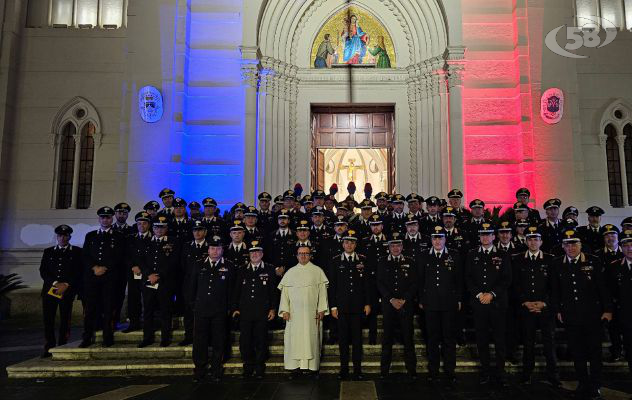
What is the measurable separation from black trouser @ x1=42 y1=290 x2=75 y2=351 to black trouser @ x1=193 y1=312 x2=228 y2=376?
2.88 m

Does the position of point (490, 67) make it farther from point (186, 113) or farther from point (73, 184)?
point (73, 184)

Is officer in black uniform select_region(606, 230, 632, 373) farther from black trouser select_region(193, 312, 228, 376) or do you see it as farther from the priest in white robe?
black trouser select_region(193, 312, 228, 376)

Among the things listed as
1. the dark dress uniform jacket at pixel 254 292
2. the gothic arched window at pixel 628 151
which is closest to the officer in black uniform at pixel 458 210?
the dark dress uniform jacket at pixel 254 292

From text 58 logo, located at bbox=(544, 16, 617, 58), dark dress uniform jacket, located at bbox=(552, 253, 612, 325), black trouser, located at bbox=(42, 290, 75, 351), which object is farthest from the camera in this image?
text 58 logo, located at bbox=(544, 16, 617, 58)

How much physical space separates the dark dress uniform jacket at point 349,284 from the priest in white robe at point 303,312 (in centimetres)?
19

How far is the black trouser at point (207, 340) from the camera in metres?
6.88

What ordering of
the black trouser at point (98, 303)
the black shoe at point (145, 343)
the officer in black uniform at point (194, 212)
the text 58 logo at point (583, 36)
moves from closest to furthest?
the black shoe at point (145, 343) → the black trouser at point (98, 303) → the officer in black uniform at point (194, 212) → the text 58 logo at point (583, 36)

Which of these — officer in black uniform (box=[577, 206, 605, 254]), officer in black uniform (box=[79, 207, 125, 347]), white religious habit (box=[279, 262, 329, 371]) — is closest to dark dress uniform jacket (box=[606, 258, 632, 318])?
officer in black uniform (box=[577, 206, 605, 254])

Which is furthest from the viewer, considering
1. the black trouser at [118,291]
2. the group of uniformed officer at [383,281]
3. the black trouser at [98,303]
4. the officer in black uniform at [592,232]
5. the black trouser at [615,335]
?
the officer in black uniform at [592,232]

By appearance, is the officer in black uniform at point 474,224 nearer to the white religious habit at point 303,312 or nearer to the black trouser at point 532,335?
the black trouser at point 532,335

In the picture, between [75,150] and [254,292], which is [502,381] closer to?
[254,292]

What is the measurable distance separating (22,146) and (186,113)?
5.08 metres

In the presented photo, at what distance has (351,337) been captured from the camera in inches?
284

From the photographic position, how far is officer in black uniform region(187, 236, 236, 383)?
691 cm
